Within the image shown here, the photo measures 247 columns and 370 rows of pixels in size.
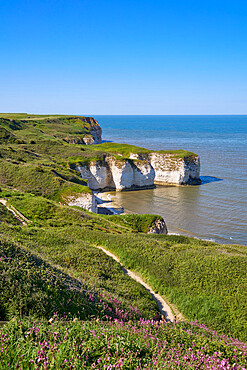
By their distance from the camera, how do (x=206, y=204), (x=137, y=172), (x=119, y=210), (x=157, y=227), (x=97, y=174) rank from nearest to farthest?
(x=157, y=227) → (x=119, y=210) → (x=206, y=204) → (x=97, y=174) → (x=137, y=172)

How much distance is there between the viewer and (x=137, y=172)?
70.2m

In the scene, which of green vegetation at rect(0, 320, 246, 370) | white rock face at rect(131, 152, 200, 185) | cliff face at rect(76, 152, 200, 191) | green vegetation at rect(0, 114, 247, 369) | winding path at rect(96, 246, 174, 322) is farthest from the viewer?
white rock face at rect(131, 152, 200, 185)

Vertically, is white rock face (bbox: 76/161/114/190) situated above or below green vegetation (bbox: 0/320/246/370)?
below

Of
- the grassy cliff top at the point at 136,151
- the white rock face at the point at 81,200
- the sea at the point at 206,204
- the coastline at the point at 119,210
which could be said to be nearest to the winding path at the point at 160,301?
the coastline at the point at 119,210

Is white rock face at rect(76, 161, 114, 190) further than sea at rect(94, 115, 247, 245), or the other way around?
white rock face at rect(76, 161, 114, 190)

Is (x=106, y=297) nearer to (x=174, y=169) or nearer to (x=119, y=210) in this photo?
(x=119, y=210)

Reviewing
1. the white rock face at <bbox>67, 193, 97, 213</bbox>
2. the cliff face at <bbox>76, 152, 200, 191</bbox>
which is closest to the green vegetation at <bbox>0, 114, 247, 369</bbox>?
the white rock face at <bbox>67, 193, 97, 213</bbox>

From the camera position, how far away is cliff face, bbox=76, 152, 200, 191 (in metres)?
67.6

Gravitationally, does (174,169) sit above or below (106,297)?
above

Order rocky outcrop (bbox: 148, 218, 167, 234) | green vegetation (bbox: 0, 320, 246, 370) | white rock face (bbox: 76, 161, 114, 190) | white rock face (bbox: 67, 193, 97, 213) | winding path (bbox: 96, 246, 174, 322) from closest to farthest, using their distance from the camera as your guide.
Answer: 1. green vegetation (bbox: 0, 320, 246, 370)
2. winding path (bbox: 96, 246, 174, 322)
3. rocky outcrop (bbox: 148, 218, 167, 234)
4. white rock face (bbox: 67, 193, 97, 213)
5. white rock face (bbox: 76, 161, 114, 190)

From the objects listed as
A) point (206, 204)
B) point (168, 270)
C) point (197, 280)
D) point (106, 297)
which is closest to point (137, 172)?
point (206, 204)

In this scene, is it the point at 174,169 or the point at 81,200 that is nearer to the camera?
the point at 81,200

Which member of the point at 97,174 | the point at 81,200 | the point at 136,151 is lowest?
the point at 81,200

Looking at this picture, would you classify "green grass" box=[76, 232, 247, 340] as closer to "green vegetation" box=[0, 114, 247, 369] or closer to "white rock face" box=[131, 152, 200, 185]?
"green vegetation" box=[0, 114, 247, 369]
